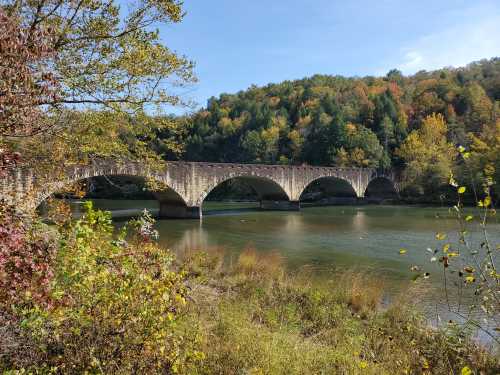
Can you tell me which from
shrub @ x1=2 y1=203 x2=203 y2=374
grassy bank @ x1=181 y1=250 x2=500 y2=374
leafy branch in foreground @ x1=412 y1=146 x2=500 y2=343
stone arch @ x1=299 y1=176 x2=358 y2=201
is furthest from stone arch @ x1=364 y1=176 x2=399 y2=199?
shrub @ x1=2 y1=203 x2=203 y2=374

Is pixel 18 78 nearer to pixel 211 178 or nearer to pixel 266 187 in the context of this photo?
pixel 211 178

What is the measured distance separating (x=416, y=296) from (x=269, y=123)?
340 ft

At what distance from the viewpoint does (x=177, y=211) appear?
45375 millimetres

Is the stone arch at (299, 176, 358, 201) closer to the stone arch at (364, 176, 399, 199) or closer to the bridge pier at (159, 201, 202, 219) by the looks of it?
the stone arch at (364, 176, 399, 199)

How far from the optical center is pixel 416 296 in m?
13.1

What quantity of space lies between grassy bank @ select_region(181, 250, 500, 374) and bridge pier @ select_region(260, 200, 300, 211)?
44.8 metres

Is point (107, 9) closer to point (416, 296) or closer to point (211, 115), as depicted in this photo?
point (416, 296)

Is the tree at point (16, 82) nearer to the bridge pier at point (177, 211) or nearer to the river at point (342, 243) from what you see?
the river at point (342, 243)

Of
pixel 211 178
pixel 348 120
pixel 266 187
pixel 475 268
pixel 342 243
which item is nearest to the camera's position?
pixel 475 268

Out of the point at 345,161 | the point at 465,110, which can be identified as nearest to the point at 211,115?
the point at 345,161

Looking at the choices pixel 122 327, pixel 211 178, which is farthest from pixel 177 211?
pixel 122 327

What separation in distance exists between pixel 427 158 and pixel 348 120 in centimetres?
2908

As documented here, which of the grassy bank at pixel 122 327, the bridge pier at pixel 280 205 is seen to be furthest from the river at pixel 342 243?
the bridge pier at pixel 280 205

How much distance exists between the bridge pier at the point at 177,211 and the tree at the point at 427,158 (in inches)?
1369
